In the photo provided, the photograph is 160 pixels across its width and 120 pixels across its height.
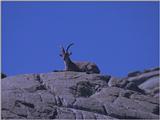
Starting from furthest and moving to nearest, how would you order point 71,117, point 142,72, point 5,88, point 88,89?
1. point 142,72
2. point 88,89
3. point 5,88
4. point 71,117

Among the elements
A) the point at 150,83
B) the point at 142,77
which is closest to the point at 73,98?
the point at 150,83

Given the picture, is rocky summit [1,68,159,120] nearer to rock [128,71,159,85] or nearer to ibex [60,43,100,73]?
ibex [60,43,100,73]

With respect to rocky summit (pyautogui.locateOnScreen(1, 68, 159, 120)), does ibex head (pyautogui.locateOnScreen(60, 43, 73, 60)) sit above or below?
above

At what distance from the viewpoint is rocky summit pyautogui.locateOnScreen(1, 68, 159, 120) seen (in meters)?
30.1

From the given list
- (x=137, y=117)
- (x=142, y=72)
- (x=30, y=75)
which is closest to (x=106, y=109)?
(x=137, y=117)

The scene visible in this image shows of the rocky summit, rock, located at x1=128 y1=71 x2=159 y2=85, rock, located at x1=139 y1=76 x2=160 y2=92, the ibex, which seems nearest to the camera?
the rocky summit

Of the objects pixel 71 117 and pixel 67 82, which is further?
pixel 67 82

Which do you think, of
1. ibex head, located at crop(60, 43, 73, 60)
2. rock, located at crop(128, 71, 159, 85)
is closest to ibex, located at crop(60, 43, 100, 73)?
ibex head, located at crop(60, 43, 73, 60)

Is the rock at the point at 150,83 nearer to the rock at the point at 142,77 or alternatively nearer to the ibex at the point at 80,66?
the rock at the point at 142,77

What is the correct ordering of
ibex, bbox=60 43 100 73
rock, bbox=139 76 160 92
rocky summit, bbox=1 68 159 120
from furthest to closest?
rock, bbox=139 76 160 92
ibex, bbox=60 43 100 73
rocky summit, bbox=1 68 159 120

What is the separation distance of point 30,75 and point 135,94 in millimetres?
6128

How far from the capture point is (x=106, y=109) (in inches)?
1246

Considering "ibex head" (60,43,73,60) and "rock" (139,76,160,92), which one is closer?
"ibex head" (60,43,73,60)

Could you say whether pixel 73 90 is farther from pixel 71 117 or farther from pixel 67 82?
pixel 71 117
